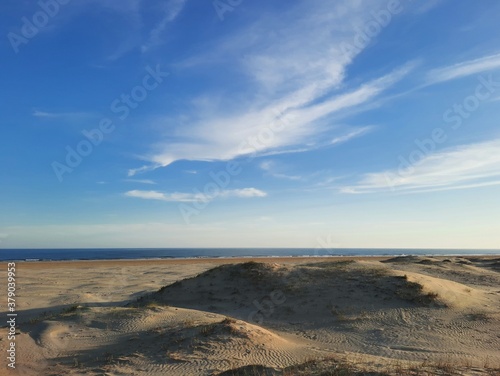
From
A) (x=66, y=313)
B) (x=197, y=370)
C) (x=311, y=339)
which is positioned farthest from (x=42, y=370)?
(x=311, y=339)

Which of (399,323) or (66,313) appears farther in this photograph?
(66,313)

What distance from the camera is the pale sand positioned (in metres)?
11.0

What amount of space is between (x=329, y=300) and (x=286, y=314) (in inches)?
83.8

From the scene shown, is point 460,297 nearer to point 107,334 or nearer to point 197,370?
point 197,370

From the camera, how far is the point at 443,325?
1445 cm

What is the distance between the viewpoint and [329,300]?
17.4 metres

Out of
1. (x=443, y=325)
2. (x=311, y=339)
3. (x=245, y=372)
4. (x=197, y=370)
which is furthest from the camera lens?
(x=443, y=325)

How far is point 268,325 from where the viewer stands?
618 inches

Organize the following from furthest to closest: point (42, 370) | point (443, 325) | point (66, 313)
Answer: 1. point (66, 313)
2. point (443, 325)
3. point (42, 370)

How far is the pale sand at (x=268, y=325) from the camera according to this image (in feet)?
36.1

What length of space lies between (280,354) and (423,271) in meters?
17.8

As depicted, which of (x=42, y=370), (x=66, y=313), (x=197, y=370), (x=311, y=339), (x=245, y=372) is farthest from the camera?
(x=66, y=313)

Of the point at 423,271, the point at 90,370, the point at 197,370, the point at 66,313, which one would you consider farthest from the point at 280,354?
the point at 423,271

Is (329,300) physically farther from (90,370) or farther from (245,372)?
(90,370)
